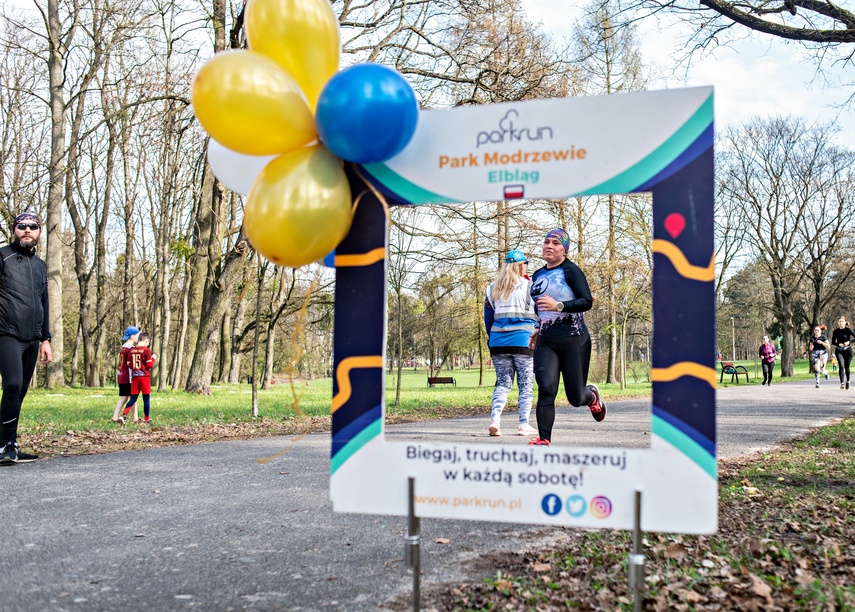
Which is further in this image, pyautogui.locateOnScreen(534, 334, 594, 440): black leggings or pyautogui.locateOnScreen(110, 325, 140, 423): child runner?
pyautogui.locateOnScreen(110, 325, 140, 423): child runner

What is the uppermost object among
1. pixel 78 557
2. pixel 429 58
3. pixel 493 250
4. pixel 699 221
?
pixel 429 58

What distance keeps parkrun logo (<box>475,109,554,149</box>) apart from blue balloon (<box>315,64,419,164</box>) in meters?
0.30

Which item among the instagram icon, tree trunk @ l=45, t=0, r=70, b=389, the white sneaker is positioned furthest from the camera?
tree trunk @ l=45, t=0, r=70, b=389

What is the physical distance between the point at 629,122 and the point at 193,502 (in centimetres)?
372

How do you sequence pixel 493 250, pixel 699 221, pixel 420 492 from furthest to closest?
1. pixel 493 250
2. pixel 420 492
3. pixel 699 221

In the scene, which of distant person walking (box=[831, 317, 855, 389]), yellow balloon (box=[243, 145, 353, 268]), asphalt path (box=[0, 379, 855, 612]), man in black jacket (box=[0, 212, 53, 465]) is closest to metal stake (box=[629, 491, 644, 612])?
asphalt path (box=[0, 379, 855, 612])

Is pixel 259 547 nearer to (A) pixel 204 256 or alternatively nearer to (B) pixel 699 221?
(B) pixel 699 221

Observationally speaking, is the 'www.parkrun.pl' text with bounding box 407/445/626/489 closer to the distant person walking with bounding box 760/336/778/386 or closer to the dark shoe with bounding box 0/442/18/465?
the dark shoe with bounding box 0/442/18/465

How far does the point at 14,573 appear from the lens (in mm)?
3332

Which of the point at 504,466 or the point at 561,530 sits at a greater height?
the point at 504,466

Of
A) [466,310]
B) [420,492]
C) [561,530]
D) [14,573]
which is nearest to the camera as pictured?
[420,492]

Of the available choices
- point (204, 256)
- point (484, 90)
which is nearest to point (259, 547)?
point (484, 90)

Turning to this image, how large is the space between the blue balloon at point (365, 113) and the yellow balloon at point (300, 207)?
114 millimetres

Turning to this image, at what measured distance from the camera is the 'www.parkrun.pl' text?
268 cm
